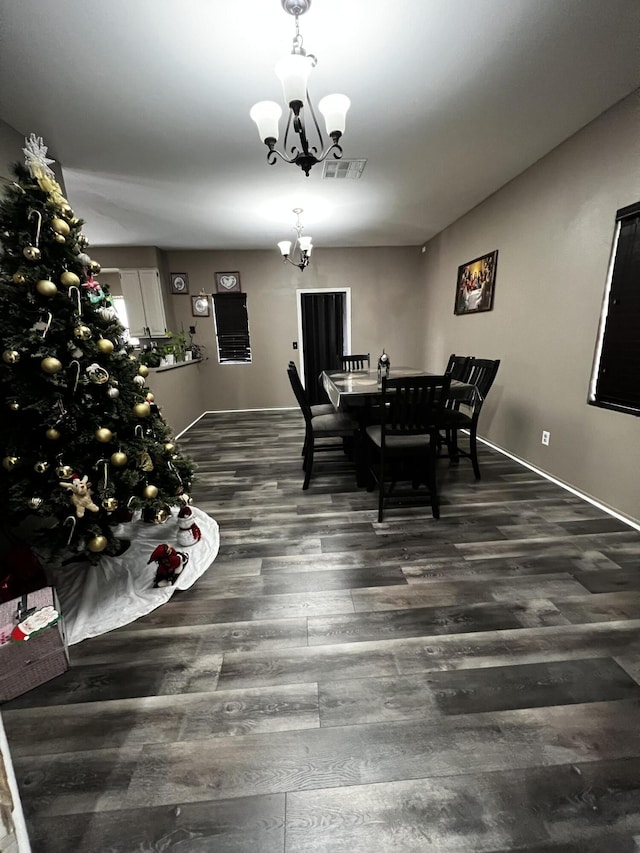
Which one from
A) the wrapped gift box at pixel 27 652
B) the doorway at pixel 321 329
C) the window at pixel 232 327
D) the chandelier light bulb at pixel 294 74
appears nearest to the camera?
the wrapped gift box at pixel 27 652

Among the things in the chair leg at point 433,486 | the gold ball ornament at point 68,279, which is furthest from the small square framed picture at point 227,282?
the chair leg at point 433,486

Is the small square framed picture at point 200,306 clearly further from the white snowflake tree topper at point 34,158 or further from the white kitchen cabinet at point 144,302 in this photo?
the white snowflake tree topper at point 34,158

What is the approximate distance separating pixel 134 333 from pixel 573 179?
5.39m

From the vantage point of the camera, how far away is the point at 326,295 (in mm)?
5617

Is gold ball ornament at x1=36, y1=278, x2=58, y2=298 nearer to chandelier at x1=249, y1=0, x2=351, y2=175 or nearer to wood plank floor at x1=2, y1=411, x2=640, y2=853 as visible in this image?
chandelier at x1=249, y1=0, x2=351, y2=175

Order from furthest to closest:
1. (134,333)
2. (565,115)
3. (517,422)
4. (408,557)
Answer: (134,333) < (517,422) < (565,115) < (408,557)

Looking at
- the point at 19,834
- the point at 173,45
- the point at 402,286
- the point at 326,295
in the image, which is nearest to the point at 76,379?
the point at 19,834

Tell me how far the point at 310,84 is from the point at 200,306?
3.90 metres

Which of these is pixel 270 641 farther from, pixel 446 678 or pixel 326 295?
A: pixel 326 295

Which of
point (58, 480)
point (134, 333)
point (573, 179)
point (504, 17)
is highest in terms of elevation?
point (504, 17)

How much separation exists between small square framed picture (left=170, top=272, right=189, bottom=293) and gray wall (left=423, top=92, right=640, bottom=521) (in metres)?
4.11

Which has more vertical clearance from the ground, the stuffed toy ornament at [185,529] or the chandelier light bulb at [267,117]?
the chandelier light bulb at [267,117]

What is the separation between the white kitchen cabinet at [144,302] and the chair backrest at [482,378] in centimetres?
428

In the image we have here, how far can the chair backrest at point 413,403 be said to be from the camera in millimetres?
2115
